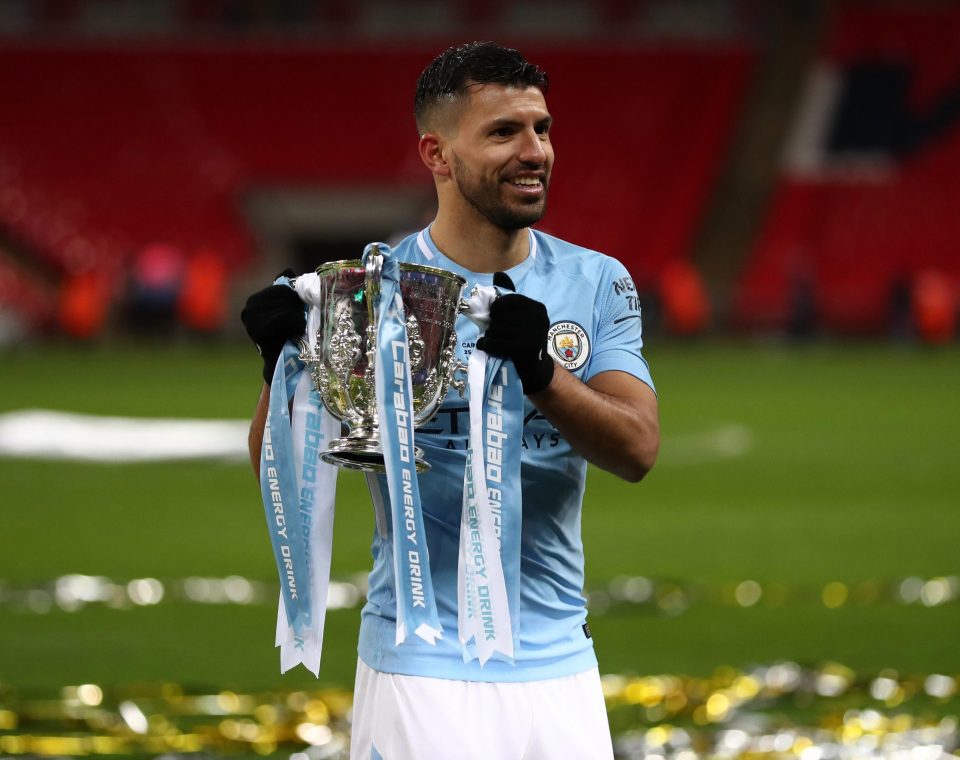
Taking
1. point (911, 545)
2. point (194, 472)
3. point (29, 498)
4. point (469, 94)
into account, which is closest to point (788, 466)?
point (911, 545)

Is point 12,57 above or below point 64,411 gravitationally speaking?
above

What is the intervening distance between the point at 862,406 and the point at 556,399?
14266 millimetres

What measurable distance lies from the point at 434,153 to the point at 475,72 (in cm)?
19

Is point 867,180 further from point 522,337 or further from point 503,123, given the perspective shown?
point 522,337

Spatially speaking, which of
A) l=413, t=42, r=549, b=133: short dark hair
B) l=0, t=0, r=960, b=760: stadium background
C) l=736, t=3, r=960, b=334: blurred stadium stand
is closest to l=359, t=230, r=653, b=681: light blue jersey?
l=413, t=42, r=549, b=133: short dark hair

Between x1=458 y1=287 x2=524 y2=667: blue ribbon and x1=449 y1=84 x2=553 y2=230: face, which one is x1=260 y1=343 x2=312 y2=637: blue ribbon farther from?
x1=449 y1=84 x2=553 y2=230: face

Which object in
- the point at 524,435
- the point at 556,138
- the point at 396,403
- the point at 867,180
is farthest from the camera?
the point at 556,138

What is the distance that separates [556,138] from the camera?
94.0 feet

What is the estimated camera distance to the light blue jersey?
3.06 m

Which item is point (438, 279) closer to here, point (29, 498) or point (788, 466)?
point (29, 498)

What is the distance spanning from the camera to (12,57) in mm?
28562

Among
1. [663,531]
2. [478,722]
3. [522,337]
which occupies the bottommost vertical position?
[478,722]

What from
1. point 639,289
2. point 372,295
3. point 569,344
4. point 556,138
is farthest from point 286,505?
point 556,138

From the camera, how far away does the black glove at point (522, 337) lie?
2.76 meters
